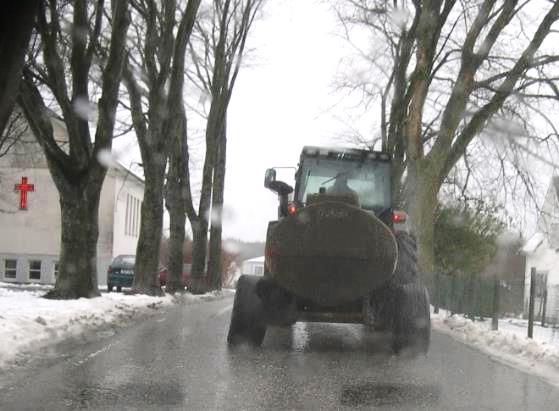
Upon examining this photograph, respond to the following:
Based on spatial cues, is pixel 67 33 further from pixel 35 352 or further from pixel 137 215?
pixel 137 215

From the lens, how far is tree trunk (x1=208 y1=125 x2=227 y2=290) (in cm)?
3416

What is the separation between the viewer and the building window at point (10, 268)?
4753cm

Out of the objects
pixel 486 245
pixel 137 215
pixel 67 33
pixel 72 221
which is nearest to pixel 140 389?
pixel 72 221

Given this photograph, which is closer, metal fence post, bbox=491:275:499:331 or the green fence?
metal fence post, bbox=491:275:499:331

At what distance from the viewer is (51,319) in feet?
38.0

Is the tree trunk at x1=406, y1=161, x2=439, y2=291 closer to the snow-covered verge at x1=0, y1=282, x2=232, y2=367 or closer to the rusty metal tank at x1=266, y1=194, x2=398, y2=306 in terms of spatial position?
the snow-covered verge at x1=0, y1=282, x2=232, y2=367

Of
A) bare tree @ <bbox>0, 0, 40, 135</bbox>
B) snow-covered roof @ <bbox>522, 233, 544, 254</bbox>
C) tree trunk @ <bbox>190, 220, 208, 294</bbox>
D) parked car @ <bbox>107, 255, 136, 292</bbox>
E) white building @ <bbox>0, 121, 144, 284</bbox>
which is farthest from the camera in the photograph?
snow-covered roof @ <bbox>522, 233, 544, 254</bbox>

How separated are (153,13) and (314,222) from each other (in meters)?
11.9

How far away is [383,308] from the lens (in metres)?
10.0

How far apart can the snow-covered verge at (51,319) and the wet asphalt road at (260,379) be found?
1.21ft

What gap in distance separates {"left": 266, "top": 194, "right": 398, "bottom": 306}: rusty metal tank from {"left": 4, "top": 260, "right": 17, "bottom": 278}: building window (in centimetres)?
4146

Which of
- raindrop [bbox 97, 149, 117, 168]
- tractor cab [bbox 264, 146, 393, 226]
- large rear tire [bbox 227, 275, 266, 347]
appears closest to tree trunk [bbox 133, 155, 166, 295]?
raindrop [bbox 97, 149, 117, 168]

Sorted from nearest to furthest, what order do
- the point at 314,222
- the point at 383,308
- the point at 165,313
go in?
the point at 314,222
the point at 383,308
the point at 165,313

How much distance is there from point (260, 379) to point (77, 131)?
32.8ft
